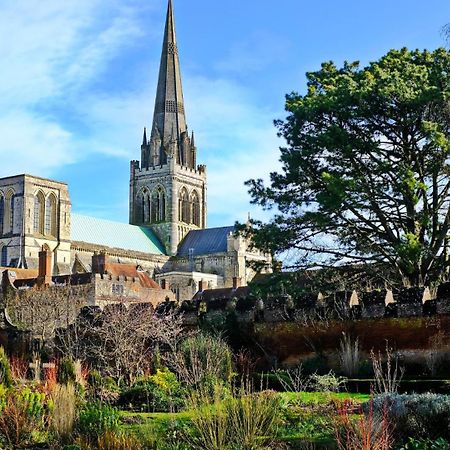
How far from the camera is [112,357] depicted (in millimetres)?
20516

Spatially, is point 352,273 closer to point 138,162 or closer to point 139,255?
point 139,255

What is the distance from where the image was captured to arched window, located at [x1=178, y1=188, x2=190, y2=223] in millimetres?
109500

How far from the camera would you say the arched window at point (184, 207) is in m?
110

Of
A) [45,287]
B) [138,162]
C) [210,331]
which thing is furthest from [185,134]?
[210,331]

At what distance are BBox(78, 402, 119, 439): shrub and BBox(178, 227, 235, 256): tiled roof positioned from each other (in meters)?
83.6

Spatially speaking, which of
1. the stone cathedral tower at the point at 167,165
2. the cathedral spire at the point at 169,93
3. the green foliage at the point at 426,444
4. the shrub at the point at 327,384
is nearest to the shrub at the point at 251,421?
the green foliage at the point at 426,444

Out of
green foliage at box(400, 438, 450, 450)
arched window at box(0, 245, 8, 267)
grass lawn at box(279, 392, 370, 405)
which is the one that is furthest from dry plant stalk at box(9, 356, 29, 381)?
arched window at box(0, 245, 8, 267)

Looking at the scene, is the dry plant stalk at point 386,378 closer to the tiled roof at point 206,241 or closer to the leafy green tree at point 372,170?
the leafy green tree at point 372,170

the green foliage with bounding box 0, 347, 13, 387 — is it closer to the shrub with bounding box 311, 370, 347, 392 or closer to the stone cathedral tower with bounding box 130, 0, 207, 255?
the shrub with bounding box 311, 370, 347, 392

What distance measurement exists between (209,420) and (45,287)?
3123 cm

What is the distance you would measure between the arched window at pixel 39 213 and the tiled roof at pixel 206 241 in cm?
2135

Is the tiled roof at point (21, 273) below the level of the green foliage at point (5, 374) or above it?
above

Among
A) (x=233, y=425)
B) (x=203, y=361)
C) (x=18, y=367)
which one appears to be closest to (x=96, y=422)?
(x=233, y=425)

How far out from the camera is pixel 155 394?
1552cm
